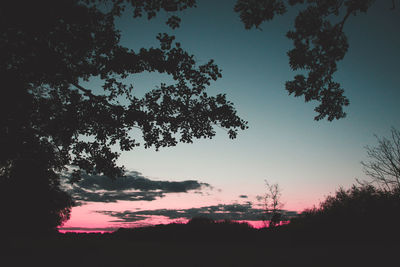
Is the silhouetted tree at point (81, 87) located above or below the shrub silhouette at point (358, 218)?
above

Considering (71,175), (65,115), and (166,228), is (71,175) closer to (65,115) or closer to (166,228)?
(65,115)

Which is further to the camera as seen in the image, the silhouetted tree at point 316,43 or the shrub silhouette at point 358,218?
the shrub silhouette at point 358,218

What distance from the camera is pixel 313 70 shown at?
23.6 feet

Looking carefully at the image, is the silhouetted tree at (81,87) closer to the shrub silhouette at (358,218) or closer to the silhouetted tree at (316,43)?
the silhouetted tree at (316,43)

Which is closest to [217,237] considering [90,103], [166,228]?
[166,228]

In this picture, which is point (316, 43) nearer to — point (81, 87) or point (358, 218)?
point (81, 87)

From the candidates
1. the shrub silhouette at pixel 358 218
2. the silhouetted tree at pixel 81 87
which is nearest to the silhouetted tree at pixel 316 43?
the silhouetted tree at pixel 81 87

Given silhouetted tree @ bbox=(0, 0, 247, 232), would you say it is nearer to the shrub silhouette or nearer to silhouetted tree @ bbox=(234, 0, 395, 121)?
silhouetted tree @ bbox=(234, 0, 395, 121)

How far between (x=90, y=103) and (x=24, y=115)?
8.97 feet

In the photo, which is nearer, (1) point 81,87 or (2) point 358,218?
(1) point 81,87

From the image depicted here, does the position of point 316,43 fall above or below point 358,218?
above

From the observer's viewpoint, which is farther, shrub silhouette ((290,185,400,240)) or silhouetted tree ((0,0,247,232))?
shrub silhouette ((290,185,400,240))

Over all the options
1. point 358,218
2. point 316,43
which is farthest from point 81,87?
point 358,218

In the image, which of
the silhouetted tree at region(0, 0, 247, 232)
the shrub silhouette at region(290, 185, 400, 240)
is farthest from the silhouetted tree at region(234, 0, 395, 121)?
the shrub silhouette at region(290, 185, 400, 240)
